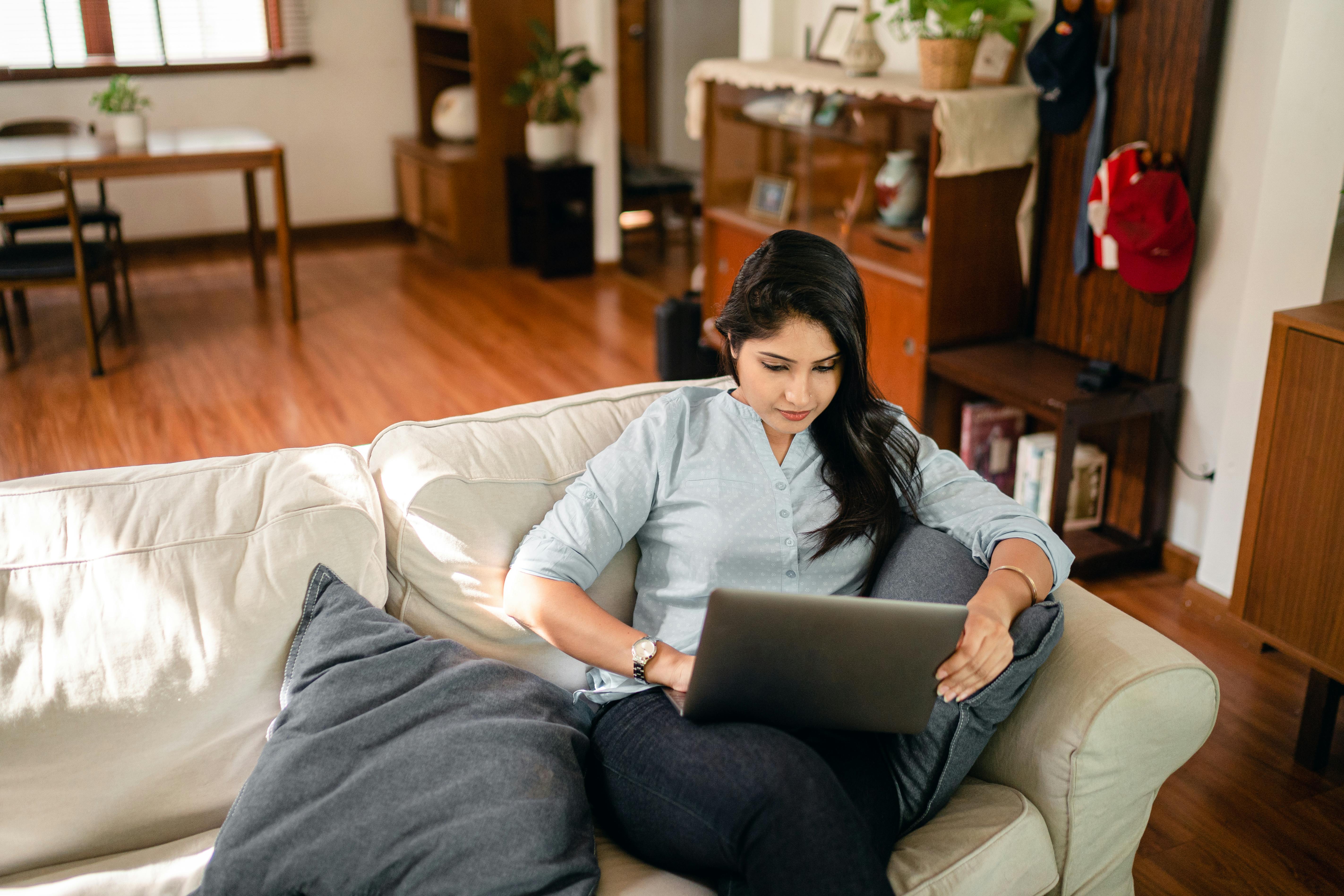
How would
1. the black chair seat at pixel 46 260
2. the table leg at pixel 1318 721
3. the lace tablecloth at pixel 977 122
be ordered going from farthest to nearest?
the black chair seat at pixel 46 260 < the lace tablecloth at pixel 977 122 < the table leg at pixel 1318 721

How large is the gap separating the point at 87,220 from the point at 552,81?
7.07 ft

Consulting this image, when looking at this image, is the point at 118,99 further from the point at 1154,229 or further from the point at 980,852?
the point at 980,852

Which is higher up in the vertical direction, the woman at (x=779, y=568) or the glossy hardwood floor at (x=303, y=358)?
the woman at (x=779, y=568)

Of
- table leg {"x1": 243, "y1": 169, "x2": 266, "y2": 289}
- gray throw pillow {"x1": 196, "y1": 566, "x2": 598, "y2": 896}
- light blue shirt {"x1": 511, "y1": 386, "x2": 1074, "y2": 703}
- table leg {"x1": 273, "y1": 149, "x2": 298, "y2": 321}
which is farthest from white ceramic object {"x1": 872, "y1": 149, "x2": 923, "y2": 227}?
table leg {"x1": 243, "y1": 169, "x2": 266, "y2": 289}

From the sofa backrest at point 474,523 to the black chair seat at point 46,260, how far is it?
306 cm

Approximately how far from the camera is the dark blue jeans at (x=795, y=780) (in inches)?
46.4

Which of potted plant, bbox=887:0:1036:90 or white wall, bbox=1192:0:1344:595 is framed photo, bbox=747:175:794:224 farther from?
white wall, bbox=1192:0:1344:595

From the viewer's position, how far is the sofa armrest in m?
1.35

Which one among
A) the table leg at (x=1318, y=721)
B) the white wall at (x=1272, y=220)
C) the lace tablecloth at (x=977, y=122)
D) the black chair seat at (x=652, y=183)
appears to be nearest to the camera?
the table leg at (x=1318, y=721)

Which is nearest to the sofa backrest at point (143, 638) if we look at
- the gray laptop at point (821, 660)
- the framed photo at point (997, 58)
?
the gray laptop at point (821, 660)

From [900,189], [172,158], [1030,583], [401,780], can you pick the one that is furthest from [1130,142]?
[172,158]

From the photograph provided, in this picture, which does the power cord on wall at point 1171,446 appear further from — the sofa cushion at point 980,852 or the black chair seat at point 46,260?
the black chair seat at point 46,260

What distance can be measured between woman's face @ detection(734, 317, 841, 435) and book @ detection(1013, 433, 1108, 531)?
59.0 inches

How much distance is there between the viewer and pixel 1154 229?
252 cm
